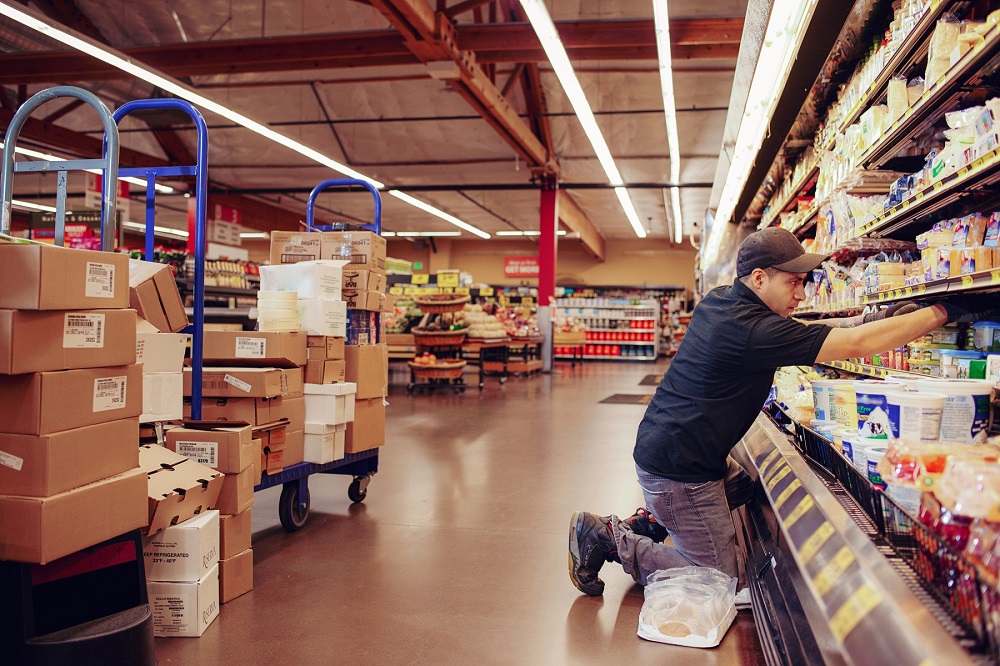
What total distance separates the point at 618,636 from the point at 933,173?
1.77 meters

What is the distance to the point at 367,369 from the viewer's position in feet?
14.0

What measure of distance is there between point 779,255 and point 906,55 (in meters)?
0.80

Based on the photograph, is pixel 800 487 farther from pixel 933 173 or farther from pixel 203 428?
pixel 203 428

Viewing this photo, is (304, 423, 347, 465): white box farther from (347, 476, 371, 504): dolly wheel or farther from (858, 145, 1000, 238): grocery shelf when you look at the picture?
(858, 145, 1000, 238): grocery shelf

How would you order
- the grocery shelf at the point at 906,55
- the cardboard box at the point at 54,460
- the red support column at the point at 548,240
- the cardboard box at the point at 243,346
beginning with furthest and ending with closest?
1. the red support column at the point at 548,240
2. the cardboard box at the point at 243,346
3. the grocery shelf at the point at 906,55
4. the cardboard box at the point at 54,460

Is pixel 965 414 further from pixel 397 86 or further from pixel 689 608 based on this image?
pixel 397 86

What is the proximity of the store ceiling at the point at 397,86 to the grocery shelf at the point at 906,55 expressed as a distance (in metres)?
5.27

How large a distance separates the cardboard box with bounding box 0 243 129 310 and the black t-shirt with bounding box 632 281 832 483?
1.87 m

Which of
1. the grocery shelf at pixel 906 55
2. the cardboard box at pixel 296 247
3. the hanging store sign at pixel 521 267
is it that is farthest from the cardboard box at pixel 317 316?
the hanging store sign at pixel 521 267

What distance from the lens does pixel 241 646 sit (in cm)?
234

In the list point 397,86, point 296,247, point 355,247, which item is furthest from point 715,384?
point 397,86

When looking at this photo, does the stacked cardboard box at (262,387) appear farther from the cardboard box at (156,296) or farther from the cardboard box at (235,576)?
the cardboard box at (235,576)

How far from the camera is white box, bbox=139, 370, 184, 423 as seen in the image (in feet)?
9.19

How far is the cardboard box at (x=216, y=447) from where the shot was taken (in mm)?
2840
